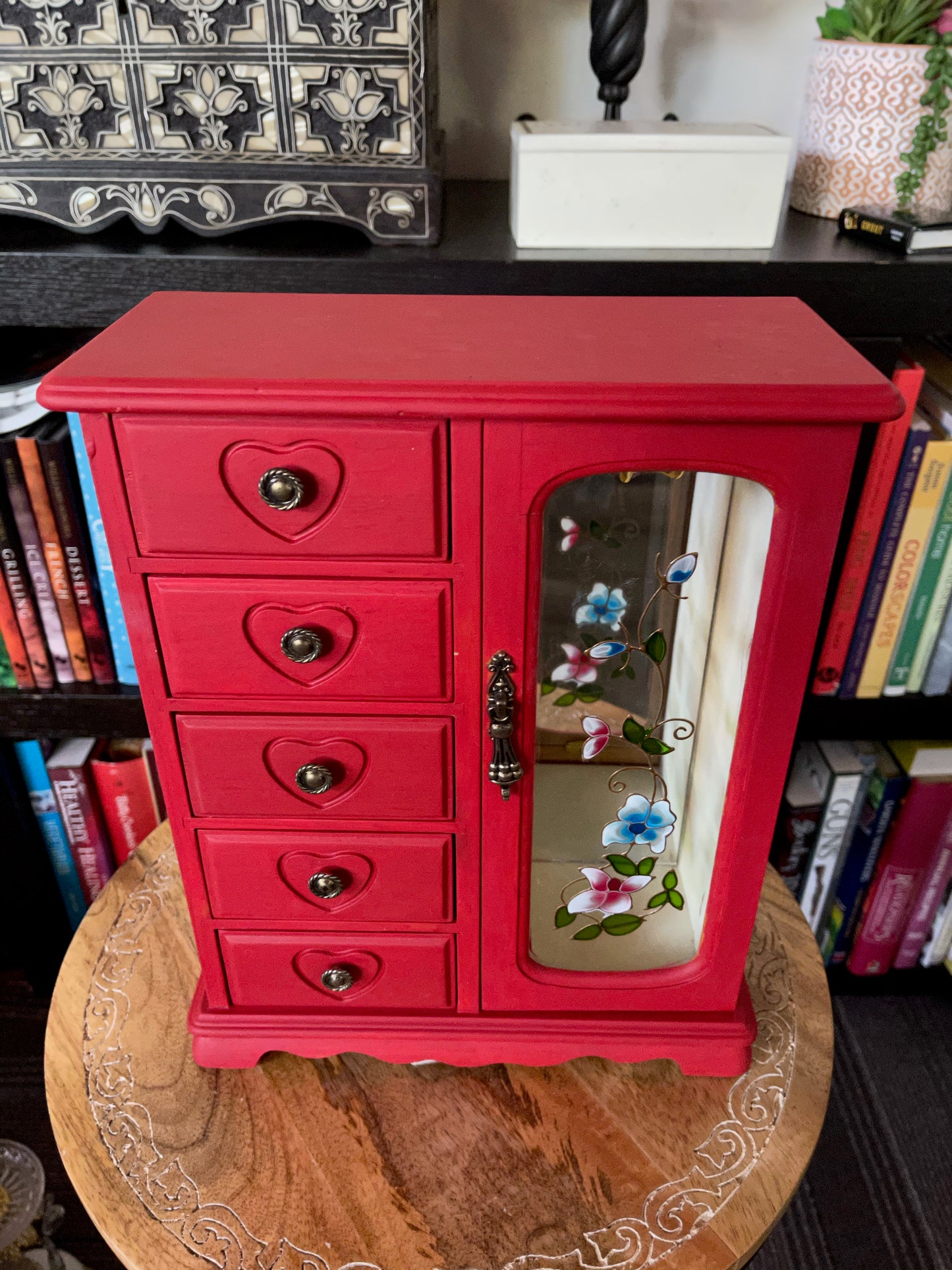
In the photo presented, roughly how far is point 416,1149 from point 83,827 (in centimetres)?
67

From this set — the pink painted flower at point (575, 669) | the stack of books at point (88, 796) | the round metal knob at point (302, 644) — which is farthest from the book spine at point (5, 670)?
the pink painted flower at point (575, 669)

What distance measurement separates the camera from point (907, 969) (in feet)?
4.34

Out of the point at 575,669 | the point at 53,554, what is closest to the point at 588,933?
the point at 575,669

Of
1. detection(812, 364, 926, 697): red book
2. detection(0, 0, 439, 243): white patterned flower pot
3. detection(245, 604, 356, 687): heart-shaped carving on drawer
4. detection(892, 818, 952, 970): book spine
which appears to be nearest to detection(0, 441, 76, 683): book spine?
detection(0, 0, 439, 243): white patterned flower pot

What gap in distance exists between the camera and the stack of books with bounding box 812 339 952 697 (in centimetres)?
89

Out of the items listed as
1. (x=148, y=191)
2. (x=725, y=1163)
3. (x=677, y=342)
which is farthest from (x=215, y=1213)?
(x=148, y=191)

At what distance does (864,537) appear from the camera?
93cm

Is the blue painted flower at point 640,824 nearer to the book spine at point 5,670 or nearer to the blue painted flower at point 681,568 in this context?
the blue painted flower at point 681,568

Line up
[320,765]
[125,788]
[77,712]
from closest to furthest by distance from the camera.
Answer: [320,765], [77,712], [125,788]

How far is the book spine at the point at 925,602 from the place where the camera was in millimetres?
935

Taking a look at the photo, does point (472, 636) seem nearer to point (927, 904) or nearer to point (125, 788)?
point (125, 788)

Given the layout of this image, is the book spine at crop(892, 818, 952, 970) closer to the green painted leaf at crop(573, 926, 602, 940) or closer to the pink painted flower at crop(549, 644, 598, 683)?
the green painted leaf at crop(573, 926, 602, 940)

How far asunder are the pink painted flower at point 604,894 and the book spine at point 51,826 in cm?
73

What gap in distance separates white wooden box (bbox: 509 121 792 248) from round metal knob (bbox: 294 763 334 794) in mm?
489
